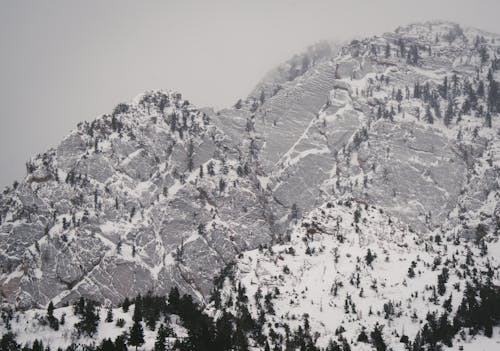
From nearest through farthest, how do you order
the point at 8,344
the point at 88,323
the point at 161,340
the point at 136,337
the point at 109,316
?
1. the point at 8,344
2. the point at 161,340
3. the point at 136,337
4. the point at 88,323
5. the point at 109,316

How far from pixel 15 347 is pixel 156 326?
40.7 metres

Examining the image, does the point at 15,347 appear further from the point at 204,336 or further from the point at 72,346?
the point at 204,336

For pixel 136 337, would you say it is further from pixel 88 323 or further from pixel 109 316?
pixel 109 316

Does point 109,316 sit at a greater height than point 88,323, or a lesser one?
lesser

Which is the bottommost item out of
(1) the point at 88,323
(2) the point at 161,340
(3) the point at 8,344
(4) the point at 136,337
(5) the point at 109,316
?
(5) the point at 109,316

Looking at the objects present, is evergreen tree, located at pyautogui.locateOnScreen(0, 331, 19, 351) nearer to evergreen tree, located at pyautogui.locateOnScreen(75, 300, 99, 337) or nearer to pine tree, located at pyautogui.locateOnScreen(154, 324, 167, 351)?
evergreen tree, located at pyautogui.locateOnScreen(75, 300, 99, 337)

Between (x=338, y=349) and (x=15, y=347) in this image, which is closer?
(x=15, y=347)

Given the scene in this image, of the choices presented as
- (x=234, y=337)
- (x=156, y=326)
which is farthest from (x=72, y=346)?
(x=234, y=337)

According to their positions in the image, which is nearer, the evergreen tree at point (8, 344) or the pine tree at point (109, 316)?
the evergreen tree at point (8, 344)

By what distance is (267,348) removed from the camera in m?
193

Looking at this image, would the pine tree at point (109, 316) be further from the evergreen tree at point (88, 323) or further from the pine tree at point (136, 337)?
the pine tree at point (136, 337)

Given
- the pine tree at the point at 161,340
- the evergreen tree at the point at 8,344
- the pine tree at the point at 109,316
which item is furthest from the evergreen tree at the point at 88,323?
the evergreen tree at the point at 8,344

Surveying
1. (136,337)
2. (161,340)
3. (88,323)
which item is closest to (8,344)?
(88,323)

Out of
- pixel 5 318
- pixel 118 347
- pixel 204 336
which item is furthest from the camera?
pixel 5 318
